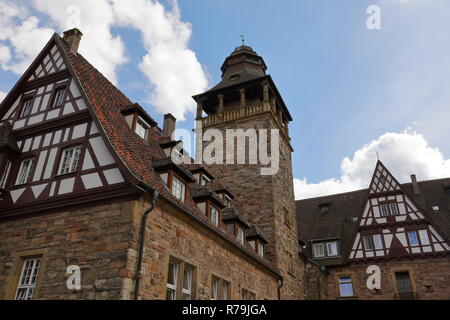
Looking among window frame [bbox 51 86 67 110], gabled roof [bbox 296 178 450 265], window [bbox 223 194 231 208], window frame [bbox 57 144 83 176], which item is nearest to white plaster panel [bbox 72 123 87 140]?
window frame [bbox 57 144 83 176]

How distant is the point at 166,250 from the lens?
31.6ft

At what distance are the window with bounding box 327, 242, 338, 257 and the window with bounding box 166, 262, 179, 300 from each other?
53.9 feet

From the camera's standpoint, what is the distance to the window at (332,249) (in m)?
24.2

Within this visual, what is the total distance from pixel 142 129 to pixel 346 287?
1689 centimetres

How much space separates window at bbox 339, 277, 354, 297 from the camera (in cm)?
2291

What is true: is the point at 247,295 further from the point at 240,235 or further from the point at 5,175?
the point at 5,175

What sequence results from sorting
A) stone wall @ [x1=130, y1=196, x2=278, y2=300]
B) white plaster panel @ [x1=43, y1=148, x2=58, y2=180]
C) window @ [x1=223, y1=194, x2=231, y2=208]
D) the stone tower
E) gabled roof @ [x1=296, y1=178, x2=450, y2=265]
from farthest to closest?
gabled roof @ [x1=296, y1=178, x2=450, y2=265] < the stone tower < window @ [x1=223, y1=194, x2=231, y2=208] < white plaster panel @ [x1=43, y1=148, x2=58, y2=180] < stone wall @ [x1=130, y1=196, x2=278, y2=300]

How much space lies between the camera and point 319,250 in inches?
971

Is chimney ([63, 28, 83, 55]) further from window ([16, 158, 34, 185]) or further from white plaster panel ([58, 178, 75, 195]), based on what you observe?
white plaster panel ([58, 178, 75, 195])

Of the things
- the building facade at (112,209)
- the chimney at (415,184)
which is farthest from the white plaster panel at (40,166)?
the chimney at (415,184)

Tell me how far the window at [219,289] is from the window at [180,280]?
4.47 feet

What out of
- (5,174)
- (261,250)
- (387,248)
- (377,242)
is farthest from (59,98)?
(387,248)

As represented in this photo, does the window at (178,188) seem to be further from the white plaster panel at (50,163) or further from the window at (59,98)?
the window at (59,98)
